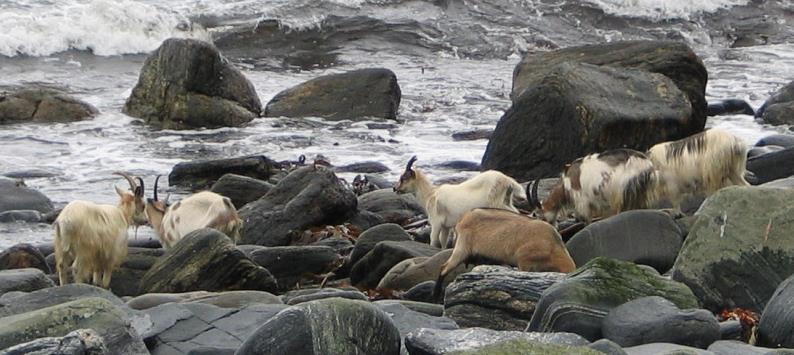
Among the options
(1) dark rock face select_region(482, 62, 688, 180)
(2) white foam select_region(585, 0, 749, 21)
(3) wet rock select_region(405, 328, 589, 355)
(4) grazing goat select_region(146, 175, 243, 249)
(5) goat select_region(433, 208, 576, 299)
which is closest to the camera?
(3) wet rock select_region(405, 328, 589, 355)

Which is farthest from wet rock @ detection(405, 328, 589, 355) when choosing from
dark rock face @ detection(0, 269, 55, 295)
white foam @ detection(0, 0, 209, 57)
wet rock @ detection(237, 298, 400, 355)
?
white foam @ detection(0, 0, 209, 57)

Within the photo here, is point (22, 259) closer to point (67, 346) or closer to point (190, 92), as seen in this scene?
point (67, 346)

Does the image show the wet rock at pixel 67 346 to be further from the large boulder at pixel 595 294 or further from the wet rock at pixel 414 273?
the wet rock at pixel 414 273

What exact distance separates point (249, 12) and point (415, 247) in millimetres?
18890

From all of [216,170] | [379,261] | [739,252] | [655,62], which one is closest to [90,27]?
[216,170]

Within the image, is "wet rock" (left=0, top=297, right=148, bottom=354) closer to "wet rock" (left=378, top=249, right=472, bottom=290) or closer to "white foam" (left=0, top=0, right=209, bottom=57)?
"wet rock" (left=378, top=249, right=472, bottom=290)

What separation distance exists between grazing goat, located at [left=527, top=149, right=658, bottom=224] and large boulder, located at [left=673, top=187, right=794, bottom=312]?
9.19ft

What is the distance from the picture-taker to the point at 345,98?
19844mm

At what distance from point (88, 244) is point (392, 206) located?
12.0 ft

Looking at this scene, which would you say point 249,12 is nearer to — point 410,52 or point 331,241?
point 410,52

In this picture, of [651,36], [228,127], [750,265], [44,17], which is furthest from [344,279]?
[651,36]

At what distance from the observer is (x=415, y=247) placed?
1091cm

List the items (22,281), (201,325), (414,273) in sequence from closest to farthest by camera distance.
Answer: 1. (201,325)
2. (22,281)
3. (414,273)

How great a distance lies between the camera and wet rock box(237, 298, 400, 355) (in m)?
6.47
